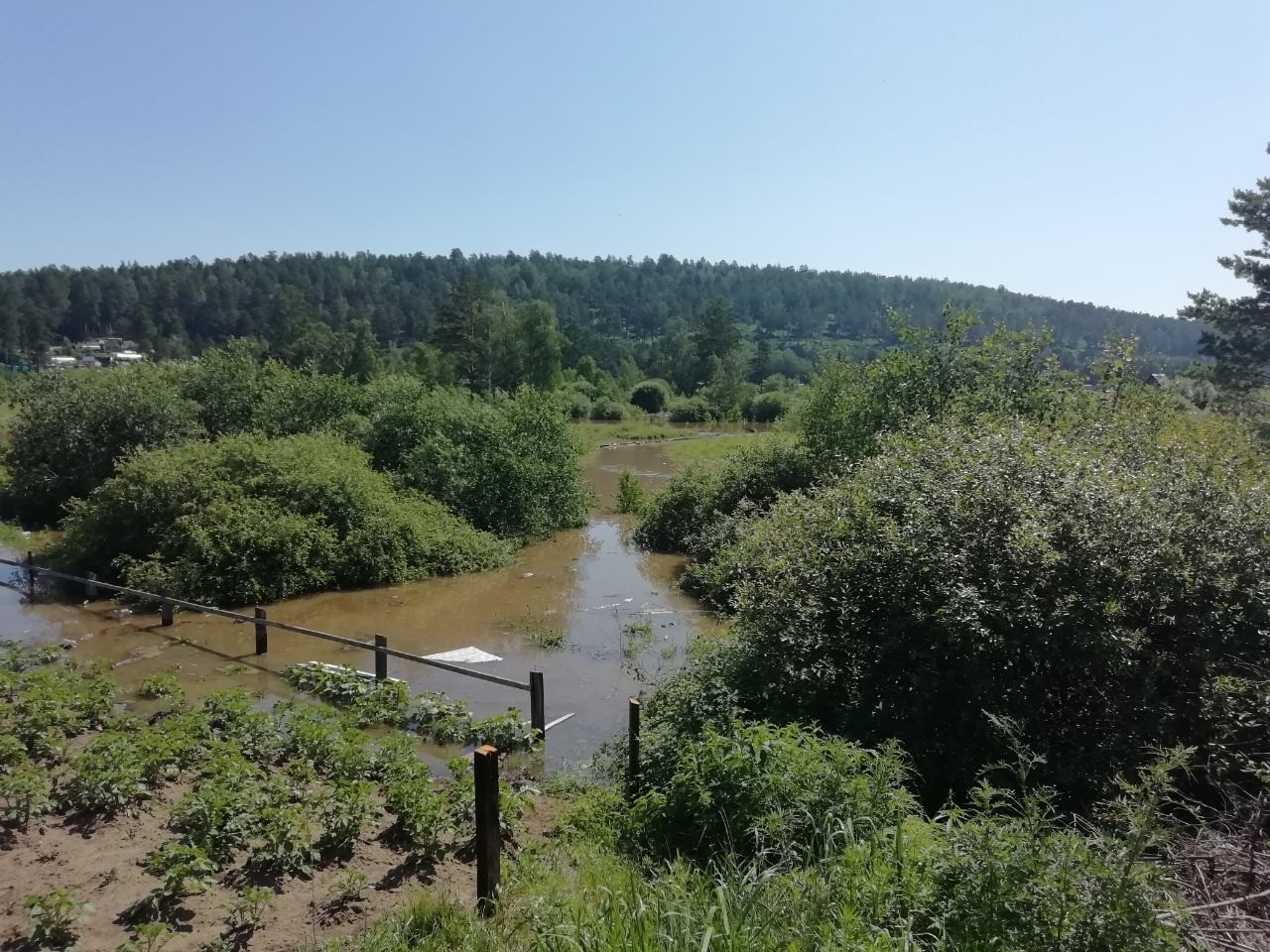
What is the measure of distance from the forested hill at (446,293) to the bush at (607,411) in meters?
19.0

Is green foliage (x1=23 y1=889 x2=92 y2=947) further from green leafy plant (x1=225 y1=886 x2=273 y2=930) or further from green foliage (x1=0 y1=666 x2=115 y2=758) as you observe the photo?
green foliage (x1=0 y1=666 x2=115 y2=758)

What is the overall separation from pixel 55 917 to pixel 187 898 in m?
0.86

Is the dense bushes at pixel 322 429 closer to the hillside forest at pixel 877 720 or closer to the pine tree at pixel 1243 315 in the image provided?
the hillside forest at pixel 877 720

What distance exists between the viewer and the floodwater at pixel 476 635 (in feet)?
41.4

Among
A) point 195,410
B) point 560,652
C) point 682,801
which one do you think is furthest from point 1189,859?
point 195,410

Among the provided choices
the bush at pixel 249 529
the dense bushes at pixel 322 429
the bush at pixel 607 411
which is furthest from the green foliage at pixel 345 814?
the bush at pixel 607 411

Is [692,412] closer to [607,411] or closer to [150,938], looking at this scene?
[607,411]

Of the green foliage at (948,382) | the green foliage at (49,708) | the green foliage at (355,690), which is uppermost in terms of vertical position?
the green foliage at (948,382)

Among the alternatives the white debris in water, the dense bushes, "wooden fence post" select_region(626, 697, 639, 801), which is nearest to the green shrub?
"wooden fence post" select_region(626, 697, 639, 801)

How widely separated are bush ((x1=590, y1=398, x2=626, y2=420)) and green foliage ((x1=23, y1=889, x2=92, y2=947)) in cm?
6145

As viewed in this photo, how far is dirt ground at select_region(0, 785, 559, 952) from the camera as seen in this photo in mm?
5602

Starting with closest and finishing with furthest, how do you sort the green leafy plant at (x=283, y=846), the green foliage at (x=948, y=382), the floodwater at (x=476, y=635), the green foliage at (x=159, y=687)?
the green leafy plant at (x=283, y=846)
the green foliage at (x=159, y=687)
the floodwater at (x=476, y=635)
the green foliage at (x=948, y=382)

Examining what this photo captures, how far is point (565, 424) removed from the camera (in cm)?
2642

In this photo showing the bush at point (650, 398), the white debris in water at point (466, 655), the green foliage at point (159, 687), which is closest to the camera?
the green foliage at point (159, 687)
